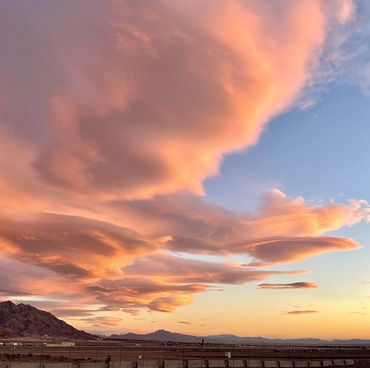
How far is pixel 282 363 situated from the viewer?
65.9 meters

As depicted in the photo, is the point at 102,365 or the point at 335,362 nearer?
the point at 102,365

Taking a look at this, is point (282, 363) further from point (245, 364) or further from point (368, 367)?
point (368, 367)

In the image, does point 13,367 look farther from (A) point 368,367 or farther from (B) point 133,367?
(A) point 368,367

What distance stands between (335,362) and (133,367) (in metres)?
46.6

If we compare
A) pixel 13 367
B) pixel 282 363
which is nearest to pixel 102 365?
pixel 13 367

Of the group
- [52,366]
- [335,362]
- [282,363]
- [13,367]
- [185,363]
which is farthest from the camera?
[335,362]

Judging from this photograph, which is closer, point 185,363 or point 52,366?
point 52,366

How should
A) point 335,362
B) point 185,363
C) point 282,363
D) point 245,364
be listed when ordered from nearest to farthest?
point 185,363 < point 245,364 < point 282,363 < point 335,362

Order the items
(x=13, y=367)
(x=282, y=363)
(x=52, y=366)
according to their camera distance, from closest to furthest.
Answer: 1. (x=13, y=367)
2. (x=52, y=366)
3. (x=282, y=363)

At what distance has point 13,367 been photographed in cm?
4309

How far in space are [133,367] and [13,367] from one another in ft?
44.8

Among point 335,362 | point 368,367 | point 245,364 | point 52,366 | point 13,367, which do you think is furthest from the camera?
point 335,362

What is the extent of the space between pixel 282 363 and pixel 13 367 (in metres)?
41.3

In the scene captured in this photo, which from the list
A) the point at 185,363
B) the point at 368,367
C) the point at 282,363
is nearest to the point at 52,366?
the point at 185,363
